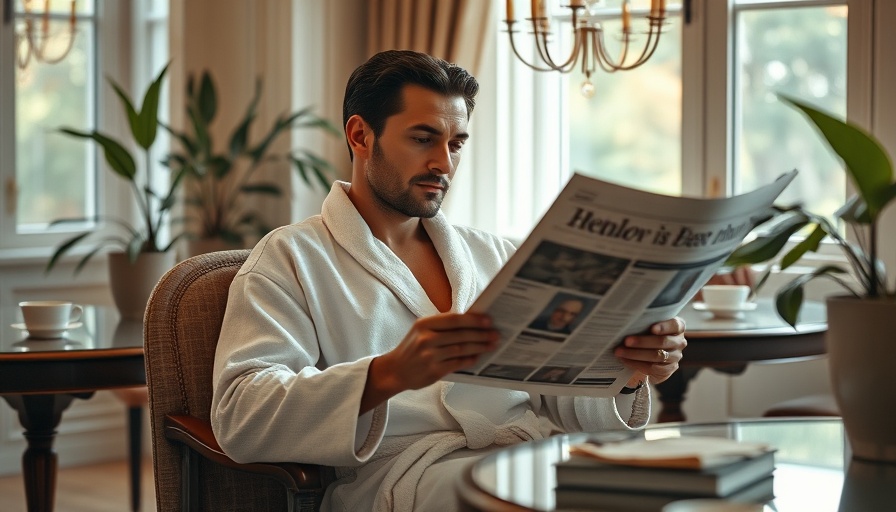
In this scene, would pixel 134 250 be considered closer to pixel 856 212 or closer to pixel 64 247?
pixel 64 247

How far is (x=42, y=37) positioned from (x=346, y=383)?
3427mm

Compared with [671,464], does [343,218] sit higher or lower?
higher

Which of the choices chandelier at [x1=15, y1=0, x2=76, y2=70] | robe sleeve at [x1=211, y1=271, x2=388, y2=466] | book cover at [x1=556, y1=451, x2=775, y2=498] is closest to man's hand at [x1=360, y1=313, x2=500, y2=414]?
robe sleeve at [x1=211, y1=271, x2=388, y2=466]

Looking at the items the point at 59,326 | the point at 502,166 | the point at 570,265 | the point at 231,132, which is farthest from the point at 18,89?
the point at 570,265

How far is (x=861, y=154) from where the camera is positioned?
1.49 metres

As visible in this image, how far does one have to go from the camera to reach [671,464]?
1235mm

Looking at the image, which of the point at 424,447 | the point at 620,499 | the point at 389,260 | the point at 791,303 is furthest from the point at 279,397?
the point at 791,303

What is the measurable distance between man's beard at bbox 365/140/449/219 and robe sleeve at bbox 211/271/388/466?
0.95 ft

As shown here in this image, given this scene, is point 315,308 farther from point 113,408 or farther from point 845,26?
point 113,408

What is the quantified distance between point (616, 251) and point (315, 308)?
2.09 ft

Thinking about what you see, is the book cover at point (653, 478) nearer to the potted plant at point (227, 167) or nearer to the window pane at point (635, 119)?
the window pane at point (635, 119)

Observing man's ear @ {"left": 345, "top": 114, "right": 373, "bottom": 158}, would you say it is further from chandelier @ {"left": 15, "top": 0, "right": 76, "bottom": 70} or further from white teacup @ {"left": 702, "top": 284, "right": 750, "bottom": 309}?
chandelier @ {"left": 15, "top": 0, "right": 76, "bottom": 70}

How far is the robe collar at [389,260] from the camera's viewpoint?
6.45ft

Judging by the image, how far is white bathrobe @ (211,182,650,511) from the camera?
1.68 meters
